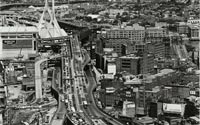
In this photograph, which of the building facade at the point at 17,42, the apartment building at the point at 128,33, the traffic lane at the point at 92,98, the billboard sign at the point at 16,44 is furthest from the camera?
the apartment building at the point at 128,33

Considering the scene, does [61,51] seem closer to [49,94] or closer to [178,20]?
[49,94]

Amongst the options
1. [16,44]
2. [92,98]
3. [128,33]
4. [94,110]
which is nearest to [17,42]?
[16,44]

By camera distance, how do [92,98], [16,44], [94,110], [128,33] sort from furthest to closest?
[128,33] → [16,44] → [92,98] → [94,110]

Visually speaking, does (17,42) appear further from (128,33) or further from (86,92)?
(86,92)

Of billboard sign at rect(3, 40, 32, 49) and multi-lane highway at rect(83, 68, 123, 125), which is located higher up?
billboard sign at rect(3, 40, 32, 49)

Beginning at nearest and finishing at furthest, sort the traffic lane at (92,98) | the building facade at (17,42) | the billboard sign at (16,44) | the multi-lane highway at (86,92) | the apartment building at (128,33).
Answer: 1. the traffic lane at (92,98)
2. the multi-lane highway at (86,92)
3. the building facade at (17,42)
4. the billboard sign at (16,44)
5. the apartment building at (128,33)

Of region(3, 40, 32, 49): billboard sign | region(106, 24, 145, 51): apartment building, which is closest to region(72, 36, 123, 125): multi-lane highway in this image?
region(3, 40, 32, 49): billboard sign

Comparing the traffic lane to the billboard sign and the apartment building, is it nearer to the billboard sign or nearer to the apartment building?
the billboard sign

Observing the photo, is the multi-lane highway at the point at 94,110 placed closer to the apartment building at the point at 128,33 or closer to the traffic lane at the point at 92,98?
the traffic lane at the point at 92,98

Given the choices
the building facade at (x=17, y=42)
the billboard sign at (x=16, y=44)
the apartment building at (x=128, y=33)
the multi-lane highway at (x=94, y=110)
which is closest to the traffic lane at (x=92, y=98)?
the multi-lane highway at (x=94, y=110)
